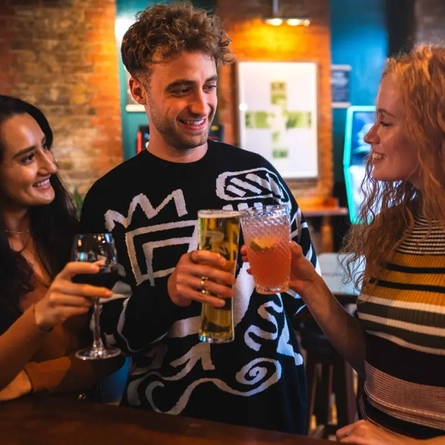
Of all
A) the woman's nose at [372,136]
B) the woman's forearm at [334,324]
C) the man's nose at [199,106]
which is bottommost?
the woman's forearm at [334,324]

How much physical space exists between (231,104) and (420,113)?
5.13 metres

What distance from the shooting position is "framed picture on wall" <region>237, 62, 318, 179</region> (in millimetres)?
6340

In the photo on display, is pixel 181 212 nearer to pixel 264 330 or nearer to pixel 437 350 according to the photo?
pixel 264 330

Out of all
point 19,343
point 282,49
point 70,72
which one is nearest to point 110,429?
point 19,343

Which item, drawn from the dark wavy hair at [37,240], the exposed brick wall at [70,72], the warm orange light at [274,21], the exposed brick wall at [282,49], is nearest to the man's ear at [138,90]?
the dark wavy hair at [37,240]

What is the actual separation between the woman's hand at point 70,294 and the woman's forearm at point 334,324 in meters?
0.53

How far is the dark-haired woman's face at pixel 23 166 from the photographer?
165 centimetres

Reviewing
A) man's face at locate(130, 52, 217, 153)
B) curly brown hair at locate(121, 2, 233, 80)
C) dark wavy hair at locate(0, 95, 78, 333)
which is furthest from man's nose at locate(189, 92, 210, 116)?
dark wavy hair at locate(0, 95, 78, 333)

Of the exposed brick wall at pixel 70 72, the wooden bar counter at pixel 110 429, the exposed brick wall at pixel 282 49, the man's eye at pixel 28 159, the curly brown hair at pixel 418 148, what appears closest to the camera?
the wooden bar counter at pixel 110 429

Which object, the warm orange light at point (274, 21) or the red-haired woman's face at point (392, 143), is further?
the warm orange light at point (274, 21)

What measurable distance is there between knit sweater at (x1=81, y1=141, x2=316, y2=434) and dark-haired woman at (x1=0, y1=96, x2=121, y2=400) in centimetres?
13

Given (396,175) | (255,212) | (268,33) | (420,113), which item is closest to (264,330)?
(255,212)

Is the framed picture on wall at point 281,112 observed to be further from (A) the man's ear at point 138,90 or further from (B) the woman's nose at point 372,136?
(B) the woman's nose at point 372,136

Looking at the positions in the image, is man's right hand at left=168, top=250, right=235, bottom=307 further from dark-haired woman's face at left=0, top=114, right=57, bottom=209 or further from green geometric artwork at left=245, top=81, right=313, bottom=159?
green geometric artwork at left=245, top=81, right=313, bottom=159
